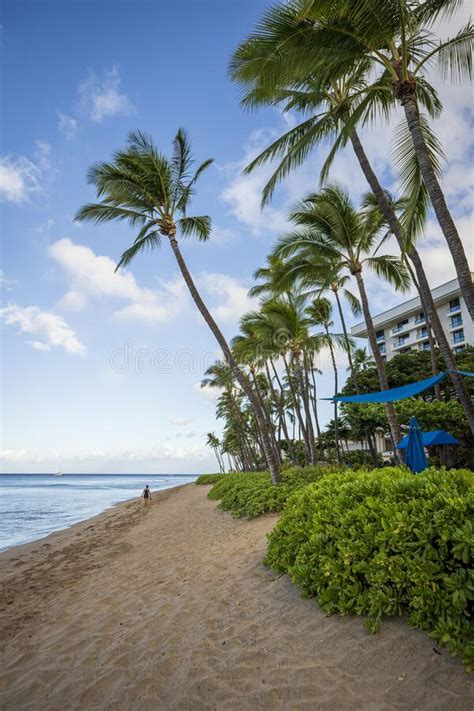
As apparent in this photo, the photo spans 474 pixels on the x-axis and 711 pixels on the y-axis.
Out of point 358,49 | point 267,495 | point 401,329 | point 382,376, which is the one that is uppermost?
point 401,329

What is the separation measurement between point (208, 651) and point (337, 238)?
42.0ft

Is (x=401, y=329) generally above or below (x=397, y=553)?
above

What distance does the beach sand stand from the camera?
282cm

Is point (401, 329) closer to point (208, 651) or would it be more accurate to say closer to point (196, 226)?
point (196, 226)

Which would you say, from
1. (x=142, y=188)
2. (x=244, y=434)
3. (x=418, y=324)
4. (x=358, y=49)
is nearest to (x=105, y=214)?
(x=142, y=188)

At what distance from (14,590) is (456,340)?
5008cm

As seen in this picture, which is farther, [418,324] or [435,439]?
[418,324]

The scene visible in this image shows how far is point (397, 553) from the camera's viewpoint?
346 cm

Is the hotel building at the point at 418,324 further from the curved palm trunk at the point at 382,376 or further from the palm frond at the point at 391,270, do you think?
the curved palm trunk at the point at 382,376

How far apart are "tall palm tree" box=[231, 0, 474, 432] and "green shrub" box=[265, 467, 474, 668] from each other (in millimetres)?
4116

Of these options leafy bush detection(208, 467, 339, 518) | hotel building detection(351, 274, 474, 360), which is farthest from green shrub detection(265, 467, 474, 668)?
hotel building detection(351, 274, 474, 360)

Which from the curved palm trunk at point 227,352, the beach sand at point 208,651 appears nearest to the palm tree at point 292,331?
the curved palm trunk at point 227,352

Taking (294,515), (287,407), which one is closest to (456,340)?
(287,407)

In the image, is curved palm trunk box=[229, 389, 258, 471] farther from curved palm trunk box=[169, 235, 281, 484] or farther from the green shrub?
the green shrub
